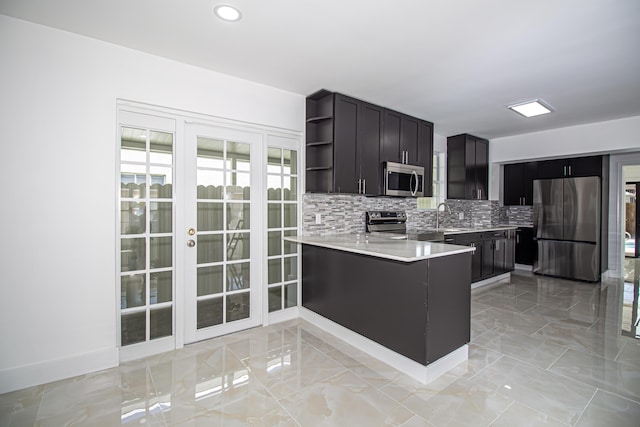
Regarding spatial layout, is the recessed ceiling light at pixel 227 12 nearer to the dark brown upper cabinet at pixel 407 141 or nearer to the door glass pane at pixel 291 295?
the dark brown upper cabinet at pixel 407 141

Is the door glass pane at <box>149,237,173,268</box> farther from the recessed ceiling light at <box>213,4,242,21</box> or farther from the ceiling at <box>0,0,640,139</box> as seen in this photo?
the recessed ceiling light at <box>213,4,242,21</box>

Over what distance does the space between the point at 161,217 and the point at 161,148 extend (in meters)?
0.62

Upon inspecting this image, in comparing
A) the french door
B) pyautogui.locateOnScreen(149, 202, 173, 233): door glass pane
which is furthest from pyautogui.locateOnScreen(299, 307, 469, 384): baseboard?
pyautogui.locateOnScreen(149, 202, 173, 233): door glass pane

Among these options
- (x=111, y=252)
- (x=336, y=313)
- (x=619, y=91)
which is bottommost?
(x=336, y=313)

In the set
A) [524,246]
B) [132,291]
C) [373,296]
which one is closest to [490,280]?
[524,246]

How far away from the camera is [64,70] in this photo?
7.34ft

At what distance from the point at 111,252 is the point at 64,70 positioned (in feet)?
4.61

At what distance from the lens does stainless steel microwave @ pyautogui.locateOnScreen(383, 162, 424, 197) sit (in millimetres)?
3783

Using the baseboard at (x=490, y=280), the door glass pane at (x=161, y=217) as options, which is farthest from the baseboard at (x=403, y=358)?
the baseboard at (x=490, y=280)

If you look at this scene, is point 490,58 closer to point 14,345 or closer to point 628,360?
point 628,360

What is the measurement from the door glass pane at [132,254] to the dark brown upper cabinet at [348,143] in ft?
5.89

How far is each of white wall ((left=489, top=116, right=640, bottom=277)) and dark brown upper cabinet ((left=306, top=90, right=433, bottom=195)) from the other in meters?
2.80

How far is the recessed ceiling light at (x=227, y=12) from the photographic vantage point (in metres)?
1.94

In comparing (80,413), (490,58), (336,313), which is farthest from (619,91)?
(80,413)
